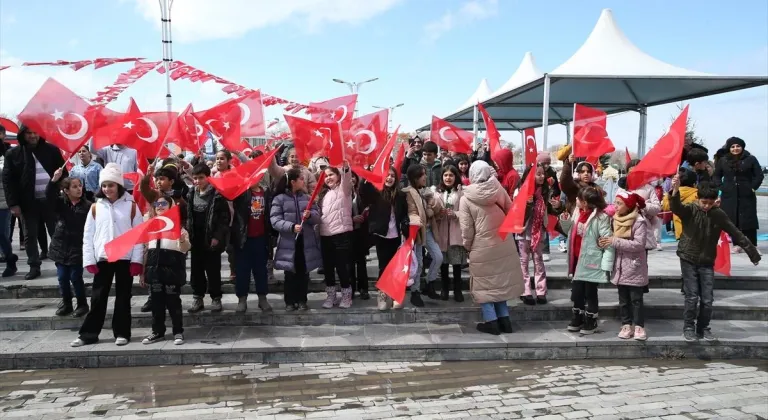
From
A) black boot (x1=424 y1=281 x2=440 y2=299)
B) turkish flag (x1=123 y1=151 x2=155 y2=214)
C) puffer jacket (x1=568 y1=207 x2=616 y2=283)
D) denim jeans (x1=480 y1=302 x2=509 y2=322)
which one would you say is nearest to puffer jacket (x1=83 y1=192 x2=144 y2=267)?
turkish flag (x1=123 y1=151 x2=155 y2=214)

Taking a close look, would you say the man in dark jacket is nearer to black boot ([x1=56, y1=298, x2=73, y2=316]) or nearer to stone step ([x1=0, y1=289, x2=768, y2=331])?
stone step ([x1=0, y1=289, x2=768, y2=331])

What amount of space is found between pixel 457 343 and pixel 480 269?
0.81 m

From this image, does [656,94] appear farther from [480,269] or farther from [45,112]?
[45,112]

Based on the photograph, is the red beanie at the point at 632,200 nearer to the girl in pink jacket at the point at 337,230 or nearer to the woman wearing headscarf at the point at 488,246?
the woman wearing headscarf at the point at 488,246

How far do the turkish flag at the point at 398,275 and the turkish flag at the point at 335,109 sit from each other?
2011mm

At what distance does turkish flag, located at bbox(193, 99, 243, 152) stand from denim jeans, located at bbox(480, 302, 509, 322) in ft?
12.0

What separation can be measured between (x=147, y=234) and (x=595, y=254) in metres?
4.59

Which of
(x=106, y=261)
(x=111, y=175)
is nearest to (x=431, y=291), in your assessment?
(x=106, y=261)

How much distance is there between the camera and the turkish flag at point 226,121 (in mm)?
6785

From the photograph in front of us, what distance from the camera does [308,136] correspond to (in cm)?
670

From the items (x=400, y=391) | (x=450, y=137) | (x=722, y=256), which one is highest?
(x=450, y=137)

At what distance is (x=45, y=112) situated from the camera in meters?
6.09

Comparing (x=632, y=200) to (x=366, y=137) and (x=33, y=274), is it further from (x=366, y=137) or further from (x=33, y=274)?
(x=33, y=274)

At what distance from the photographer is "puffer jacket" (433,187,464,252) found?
6.66 meters
